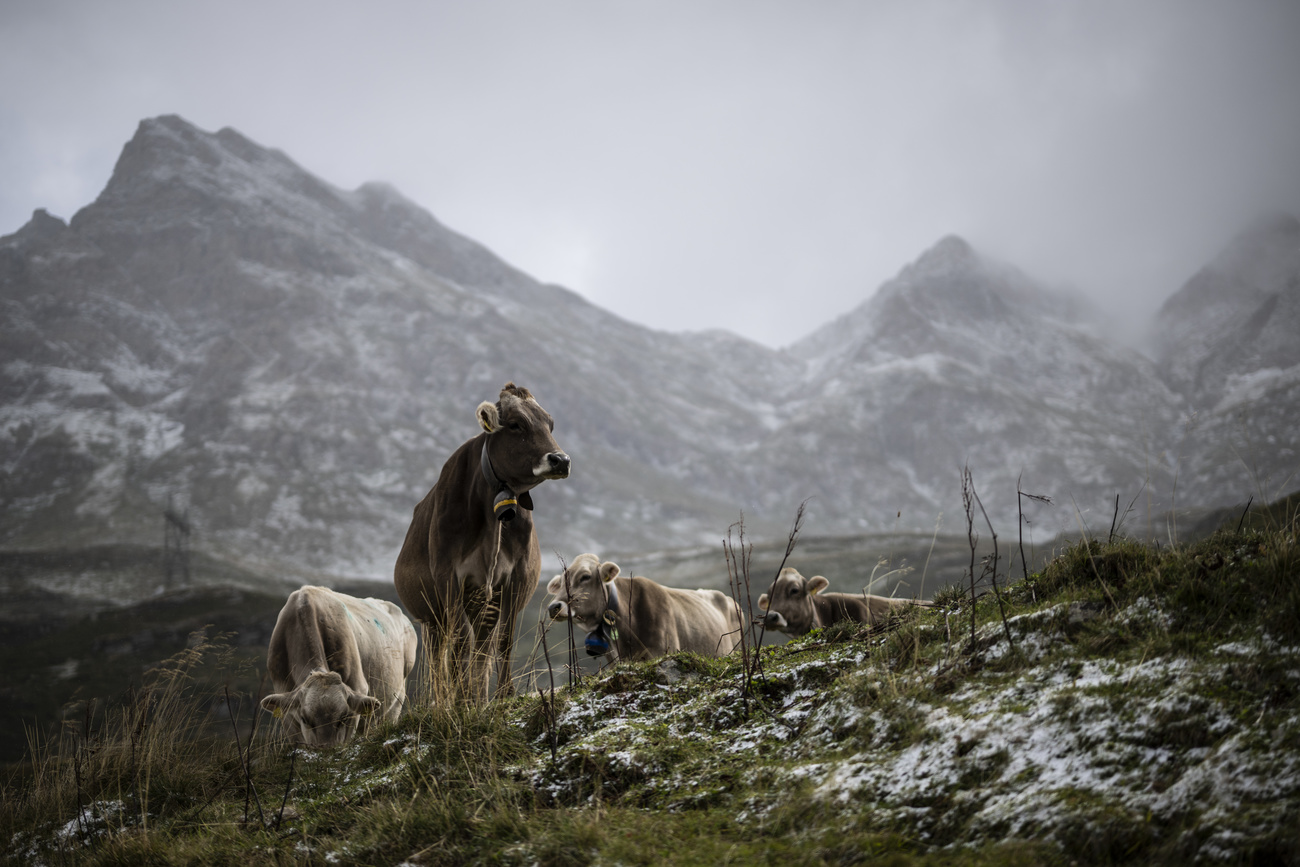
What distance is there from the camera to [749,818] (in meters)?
2.71

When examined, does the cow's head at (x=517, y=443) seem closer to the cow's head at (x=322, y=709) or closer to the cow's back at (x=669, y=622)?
the cow's head at (x=322, y=709)

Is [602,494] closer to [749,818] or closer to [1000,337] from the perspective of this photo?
[749,818]

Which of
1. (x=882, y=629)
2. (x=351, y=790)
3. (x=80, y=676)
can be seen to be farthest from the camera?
(x=80, y=676)

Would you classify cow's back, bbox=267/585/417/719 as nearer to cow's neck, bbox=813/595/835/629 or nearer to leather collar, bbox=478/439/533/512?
leather collar, bbox=478/439/533/512

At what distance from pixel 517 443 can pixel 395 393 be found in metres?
126

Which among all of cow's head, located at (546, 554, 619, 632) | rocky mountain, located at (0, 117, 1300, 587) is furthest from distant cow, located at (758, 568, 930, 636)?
rocky mountain, located at (0, 117, 1300, 587)

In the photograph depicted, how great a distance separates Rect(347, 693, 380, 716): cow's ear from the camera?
686 cm

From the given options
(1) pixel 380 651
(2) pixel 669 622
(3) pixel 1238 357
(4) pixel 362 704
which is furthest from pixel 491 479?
(3) pixel 1238 357

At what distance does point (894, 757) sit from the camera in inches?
108

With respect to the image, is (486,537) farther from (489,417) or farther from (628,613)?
(628,613)

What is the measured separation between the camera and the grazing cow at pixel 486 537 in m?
5.84

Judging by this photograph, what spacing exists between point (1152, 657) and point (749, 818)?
5.33 feet

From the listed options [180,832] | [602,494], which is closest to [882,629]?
[180,832]

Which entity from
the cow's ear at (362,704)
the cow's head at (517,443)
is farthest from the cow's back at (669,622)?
the cow's head at (517,443)
